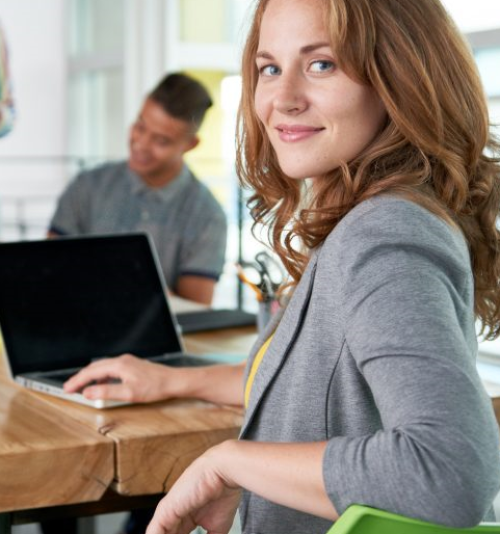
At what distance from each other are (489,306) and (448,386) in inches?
19.3

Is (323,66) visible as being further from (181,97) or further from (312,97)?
(181,97)

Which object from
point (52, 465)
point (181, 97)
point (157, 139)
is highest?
point (181, 97)

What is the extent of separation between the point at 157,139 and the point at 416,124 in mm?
2010

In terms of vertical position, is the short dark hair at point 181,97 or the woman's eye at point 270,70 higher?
the woman's eye at point 270,70

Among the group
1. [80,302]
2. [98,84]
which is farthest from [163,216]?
[98,84]

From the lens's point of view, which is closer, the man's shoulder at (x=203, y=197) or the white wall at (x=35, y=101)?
the man's shoulder at (x=203, y=197)

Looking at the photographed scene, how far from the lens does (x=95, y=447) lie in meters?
1.33

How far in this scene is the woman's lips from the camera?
3.68 ft

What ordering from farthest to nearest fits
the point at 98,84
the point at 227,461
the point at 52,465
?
1. the point at 98,84
2. the point at 52,465
3. the point at 227,461

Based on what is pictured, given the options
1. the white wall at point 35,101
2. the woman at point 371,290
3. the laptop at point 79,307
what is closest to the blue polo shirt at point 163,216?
the laptop at point 79,307

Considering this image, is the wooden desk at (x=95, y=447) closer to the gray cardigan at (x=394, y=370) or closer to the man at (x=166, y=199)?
Answer: the gray cardigan at (x=394, y=370)

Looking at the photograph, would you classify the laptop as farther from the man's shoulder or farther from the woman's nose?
the man's shoulder

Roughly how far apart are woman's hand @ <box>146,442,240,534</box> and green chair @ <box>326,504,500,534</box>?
196 millimetres

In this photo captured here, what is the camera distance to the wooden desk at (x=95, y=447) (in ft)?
4.22
